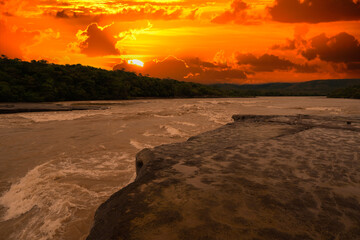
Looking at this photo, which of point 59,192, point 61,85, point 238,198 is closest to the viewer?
point 238,198

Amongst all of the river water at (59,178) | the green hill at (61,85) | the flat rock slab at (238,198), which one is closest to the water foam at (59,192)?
the river water at (59,178)

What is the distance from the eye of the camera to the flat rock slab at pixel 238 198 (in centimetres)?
168

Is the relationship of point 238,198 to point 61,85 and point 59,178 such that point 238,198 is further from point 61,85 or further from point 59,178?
point 61,85

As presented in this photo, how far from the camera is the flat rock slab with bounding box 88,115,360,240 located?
168 centimetres

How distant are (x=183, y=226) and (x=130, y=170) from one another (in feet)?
11.7

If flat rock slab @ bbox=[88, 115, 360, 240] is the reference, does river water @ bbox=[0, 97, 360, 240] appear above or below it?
below

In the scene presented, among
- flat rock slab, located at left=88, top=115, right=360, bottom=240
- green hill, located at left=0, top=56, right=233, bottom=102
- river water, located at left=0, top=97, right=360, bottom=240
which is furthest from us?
green hill, located at left=0, top=56, right=233, bottom=102

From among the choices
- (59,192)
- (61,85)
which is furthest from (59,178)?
(61,85)

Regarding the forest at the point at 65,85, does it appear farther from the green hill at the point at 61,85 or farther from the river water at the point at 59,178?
the river water at the point at 59,178

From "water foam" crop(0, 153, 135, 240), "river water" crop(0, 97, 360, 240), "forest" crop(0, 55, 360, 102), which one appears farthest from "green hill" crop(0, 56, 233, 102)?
"water foam" crop(0, 153, 135, 240)

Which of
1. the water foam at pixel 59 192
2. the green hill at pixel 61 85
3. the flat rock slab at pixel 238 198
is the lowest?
the water foam at pixel 59 192

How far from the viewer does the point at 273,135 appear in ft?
16.5

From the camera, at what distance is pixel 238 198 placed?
82.7 inches

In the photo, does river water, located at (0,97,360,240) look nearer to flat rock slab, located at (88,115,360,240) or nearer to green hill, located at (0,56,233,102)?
flat rock slab, located at (88,115,360,240)
